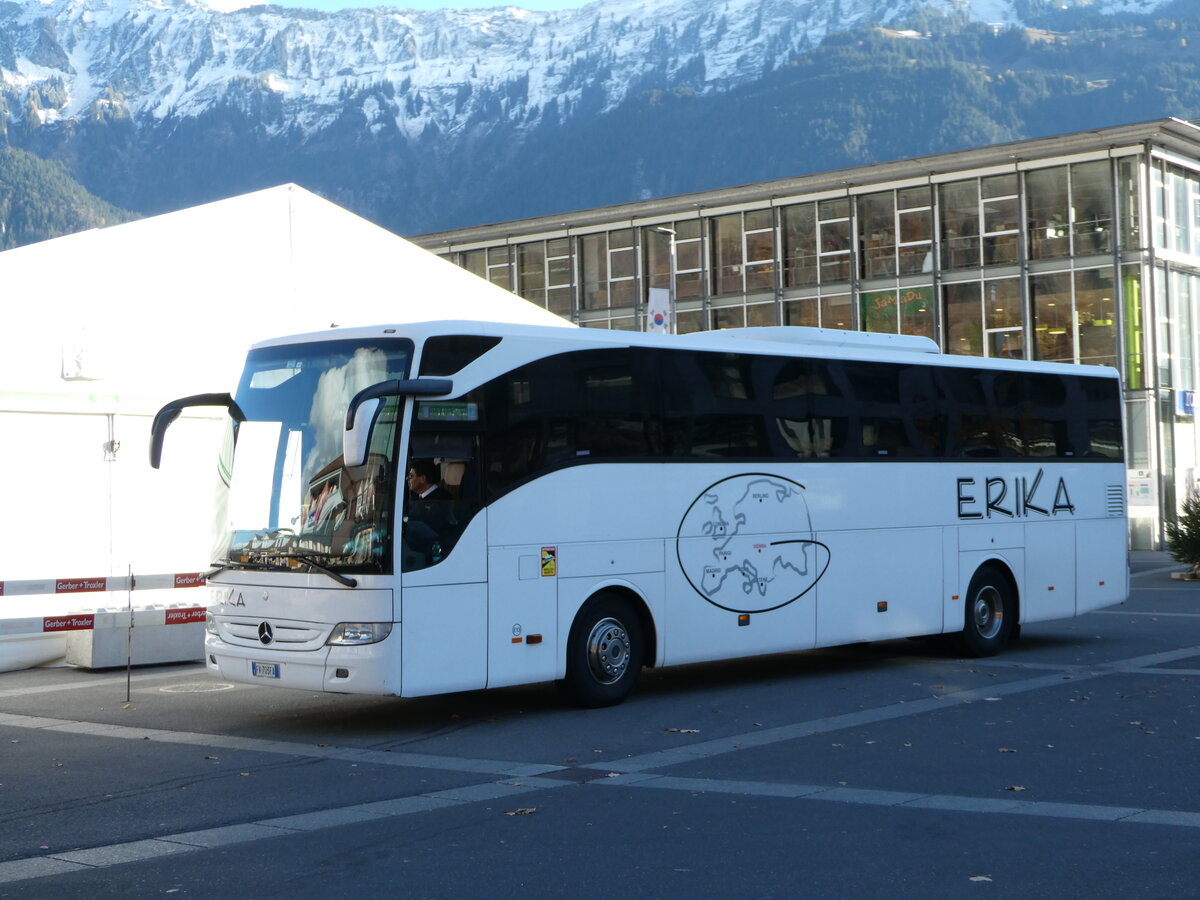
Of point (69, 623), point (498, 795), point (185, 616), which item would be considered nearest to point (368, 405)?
point (498, 795)

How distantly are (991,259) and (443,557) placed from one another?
3473 centimetres

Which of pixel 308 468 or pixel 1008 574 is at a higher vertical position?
pixel 308 468

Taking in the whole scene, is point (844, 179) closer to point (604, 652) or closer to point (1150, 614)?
point (1150, 614)

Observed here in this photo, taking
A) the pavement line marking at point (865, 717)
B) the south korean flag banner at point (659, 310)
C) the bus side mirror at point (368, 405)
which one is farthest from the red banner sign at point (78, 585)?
the south korean flag banner at point (659, 310)

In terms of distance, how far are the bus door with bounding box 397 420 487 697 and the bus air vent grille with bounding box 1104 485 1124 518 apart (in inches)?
381

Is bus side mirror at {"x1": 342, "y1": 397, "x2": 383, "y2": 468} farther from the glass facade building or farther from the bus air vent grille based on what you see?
the glass facade building

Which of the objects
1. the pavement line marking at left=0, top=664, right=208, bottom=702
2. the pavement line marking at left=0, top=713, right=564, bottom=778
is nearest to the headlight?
the pavement line marking at left=0, top=713, right=564, bottom=778

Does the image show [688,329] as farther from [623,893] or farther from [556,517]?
[623,893]

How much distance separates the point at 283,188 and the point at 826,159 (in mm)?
183930

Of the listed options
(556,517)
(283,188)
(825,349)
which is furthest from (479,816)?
(283,188)

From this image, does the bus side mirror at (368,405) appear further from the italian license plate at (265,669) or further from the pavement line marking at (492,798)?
the pavement line marking at (492,798)

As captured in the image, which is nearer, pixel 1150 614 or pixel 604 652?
pixel 604 652

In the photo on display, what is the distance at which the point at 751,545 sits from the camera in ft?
45.7

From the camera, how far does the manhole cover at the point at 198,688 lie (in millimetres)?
14828
